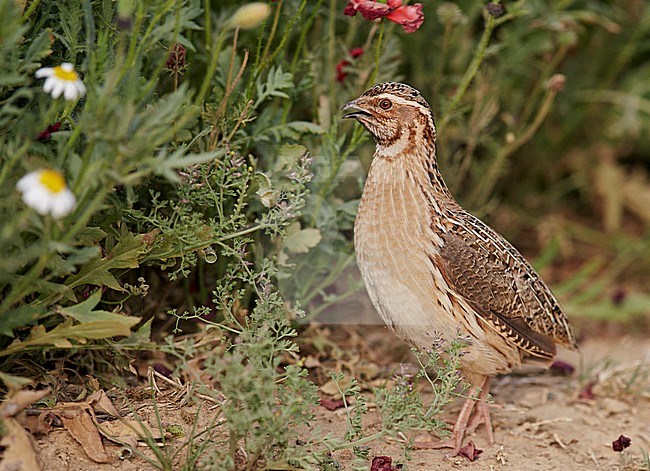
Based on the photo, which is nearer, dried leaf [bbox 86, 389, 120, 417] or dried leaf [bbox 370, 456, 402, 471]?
dried leaf [bbox 370, 456, 402, 471]

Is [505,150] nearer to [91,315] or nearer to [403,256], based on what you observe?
[403,256]

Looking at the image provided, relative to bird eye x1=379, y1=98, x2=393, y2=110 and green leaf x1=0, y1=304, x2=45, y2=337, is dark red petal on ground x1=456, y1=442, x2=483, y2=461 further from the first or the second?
green leaf x1=0, y1=304, x2=45, y2=337

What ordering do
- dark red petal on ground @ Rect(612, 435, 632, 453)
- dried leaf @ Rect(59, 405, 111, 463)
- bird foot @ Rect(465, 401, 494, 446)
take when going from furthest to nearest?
bird foot @ Rect(465, 401, 494, 446), dark red petal on ground @ Rect(612, 435, 632, 453), dried leaf @ Rect(59, 405, 111, 463)

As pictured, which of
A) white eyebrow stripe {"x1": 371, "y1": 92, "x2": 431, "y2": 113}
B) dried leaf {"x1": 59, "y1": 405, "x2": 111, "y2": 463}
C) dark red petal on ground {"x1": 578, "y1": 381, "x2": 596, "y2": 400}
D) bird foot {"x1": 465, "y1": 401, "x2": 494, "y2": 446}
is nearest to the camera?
dried leaf {"x1": 59, "y1": 405, "x2": 111, "y2": 463}

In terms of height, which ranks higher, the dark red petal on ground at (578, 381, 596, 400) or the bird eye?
the bird eye

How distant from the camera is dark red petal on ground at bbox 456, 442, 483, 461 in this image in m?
3.73

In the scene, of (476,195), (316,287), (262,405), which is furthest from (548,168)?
(262,405)

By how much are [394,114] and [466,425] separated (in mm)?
1530

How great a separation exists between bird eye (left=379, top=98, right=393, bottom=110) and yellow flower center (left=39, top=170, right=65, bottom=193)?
1618mm

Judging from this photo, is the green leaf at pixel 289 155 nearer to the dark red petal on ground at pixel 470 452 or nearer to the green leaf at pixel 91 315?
the green leaf at pixel 91 315

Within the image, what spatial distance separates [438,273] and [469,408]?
A: 742mm

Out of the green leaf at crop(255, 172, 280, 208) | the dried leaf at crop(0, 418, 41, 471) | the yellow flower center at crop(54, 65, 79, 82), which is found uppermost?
the yellow flower center at crop(54, 65, 79, 82)

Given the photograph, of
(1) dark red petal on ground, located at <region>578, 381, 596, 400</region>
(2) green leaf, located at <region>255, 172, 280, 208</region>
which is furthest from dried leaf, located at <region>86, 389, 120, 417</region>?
(1) dark red petal on ground, located at <region>578, 381, 596, 400</region>

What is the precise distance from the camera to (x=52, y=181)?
2473mm
